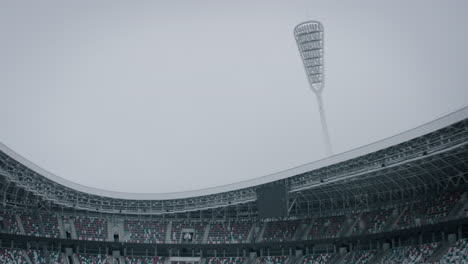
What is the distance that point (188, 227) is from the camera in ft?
218

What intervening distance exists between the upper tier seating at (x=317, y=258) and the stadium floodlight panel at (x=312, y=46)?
37.8 m

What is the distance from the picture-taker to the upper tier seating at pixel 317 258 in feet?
193

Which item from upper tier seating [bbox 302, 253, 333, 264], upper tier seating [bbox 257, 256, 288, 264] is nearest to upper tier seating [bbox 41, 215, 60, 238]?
upper tier seating [bbox 257, 256, 288, 264]

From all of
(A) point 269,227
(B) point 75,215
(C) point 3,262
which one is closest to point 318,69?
(A) point 269,227

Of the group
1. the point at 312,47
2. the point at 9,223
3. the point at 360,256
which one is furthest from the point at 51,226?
the point at 312,47

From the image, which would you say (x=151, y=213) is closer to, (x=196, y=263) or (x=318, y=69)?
(x=196, y=263)

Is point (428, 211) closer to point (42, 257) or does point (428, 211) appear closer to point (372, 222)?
point (372, 222)

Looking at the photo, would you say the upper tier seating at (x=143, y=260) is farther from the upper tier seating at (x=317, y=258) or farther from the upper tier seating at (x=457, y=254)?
the upper tier seating at (x=457, y=254)

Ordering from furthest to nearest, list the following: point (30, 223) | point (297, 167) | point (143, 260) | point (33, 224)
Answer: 1. point (143, 260)
2. point (33, 224)
3. point (30, 223)
4. point (297, 167)

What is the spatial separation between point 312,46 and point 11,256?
55.4 metres

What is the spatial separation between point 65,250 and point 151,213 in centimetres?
1094

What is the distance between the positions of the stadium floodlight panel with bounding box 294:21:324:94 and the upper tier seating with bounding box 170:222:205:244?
118 feet

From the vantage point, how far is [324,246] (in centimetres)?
6022

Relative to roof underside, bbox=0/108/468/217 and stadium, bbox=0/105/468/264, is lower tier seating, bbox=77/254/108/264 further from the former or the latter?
roof underside, bbox=0/108/468/217
